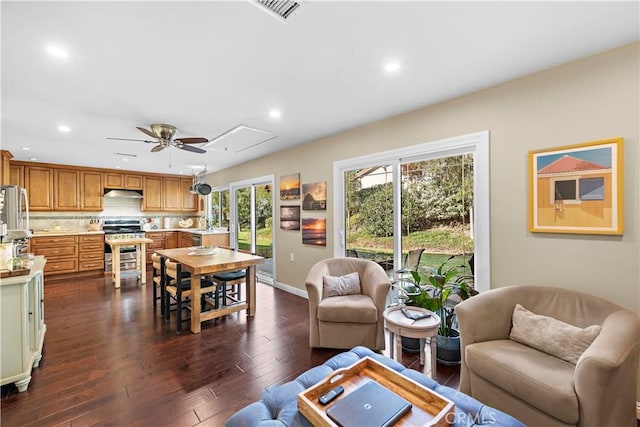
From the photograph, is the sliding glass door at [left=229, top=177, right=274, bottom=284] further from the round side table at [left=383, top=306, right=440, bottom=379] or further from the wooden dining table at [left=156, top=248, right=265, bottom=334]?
the round side table at [left=383, top=306, right=440, bottom=379]

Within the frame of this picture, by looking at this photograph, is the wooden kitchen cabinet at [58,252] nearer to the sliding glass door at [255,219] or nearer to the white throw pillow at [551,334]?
the sliding glass door at [255,219]

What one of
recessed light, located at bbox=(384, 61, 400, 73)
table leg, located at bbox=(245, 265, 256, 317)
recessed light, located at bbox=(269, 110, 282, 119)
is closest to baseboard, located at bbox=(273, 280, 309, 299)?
table leg, located at bbox=(245, 265, 256, 317)

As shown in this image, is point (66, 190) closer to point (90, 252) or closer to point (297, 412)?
point (90, 252)

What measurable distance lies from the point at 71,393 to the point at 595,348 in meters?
3.44

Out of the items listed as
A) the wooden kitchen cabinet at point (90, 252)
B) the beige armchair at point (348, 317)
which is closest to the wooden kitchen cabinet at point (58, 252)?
the wooden kitchen cabinet at point (90, 252)

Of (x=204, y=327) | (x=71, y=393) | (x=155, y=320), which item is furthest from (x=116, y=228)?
(x=71, y=393)

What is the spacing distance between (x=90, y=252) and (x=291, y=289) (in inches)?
187

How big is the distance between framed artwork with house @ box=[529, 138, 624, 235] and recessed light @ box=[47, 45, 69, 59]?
360 centimetres

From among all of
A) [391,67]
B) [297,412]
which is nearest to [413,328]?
[297,412]

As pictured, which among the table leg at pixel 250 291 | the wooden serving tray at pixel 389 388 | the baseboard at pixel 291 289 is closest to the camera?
the wooden serving tray at pixel 389 388

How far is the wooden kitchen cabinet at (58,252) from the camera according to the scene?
5469 mm

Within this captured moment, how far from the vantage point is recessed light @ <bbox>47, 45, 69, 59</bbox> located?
185 centimetres

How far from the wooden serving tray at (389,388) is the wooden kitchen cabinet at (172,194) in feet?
24.9

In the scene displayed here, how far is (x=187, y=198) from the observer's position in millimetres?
7934
